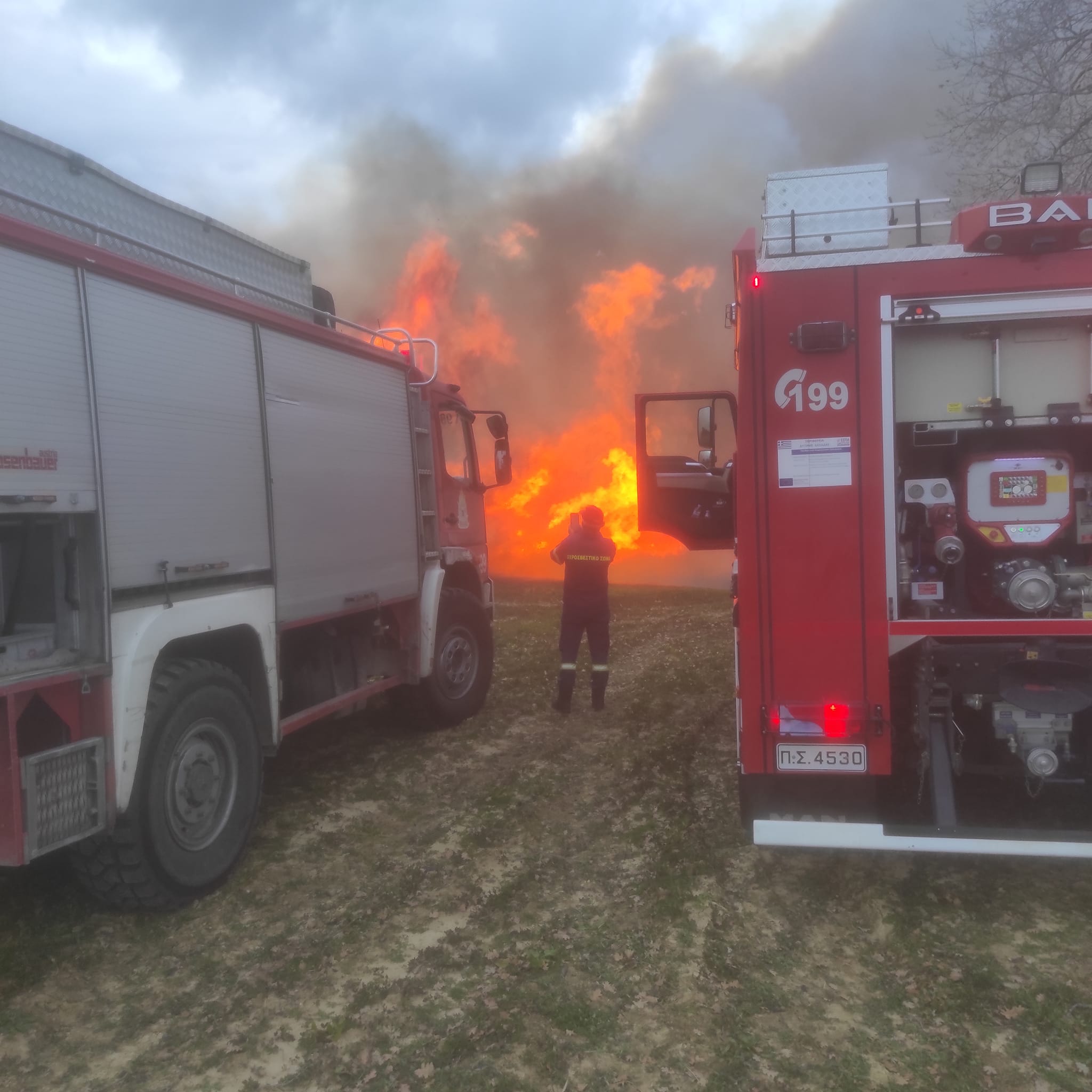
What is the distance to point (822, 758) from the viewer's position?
3898 mm

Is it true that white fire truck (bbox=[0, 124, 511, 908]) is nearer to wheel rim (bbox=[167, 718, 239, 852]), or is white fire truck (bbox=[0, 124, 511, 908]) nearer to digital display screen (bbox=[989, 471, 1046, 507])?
wheel rim (bbox=[167, 718, 239, 852])

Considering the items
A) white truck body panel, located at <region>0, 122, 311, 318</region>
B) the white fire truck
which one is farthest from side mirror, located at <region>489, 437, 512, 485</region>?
white truck body panel, located at <region>0, 122, 311, 318</region>

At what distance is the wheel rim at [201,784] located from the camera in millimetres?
4070

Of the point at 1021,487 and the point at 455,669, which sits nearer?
the point at 1021,487

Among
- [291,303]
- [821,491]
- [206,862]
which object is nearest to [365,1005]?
[206,862]

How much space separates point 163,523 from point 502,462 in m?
4.03

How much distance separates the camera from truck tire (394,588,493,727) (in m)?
6.89

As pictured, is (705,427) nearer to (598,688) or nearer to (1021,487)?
(1021,487)

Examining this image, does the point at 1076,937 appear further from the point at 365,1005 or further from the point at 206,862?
the point at 206,862

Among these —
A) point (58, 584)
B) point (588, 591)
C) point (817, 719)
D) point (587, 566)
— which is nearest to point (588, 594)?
point (588, 591)

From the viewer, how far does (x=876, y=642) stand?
383cm

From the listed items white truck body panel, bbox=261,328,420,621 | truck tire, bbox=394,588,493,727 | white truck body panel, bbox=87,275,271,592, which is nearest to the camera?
white truck body panel, bbox=87,275,271,592

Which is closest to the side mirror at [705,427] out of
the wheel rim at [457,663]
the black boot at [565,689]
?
the wheel rim at [457,663]

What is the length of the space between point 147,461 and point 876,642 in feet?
10.6
